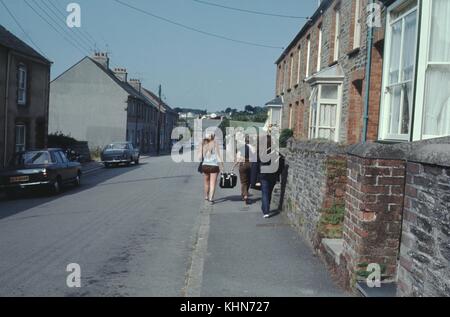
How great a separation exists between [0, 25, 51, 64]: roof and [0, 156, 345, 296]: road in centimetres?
1178

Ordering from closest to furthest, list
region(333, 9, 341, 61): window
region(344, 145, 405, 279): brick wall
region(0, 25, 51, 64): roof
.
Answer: region(344, 145, 405, 279): brick wall < region(333, 9, 341, 61): window < region(0, 25, 51, 64): roof

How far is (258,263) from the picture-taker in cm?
597

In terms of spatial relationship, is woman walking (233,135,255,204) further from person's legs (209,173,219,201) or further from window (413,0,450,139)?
window (413,0,450,139)

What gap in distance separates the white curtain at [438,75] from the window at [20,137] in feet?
67.1

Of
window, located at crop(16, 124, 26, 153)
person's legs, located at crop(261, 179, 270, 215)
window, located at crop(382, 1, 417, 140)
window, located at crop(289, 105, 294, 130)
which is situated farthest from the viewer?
window, located at crop(289, 105, 294, 130)

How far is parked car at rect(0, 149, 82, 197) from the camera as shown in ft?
45.9

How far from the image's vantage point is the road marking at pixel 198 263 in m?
4.95

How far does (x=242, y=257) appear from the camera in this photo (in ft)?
20.7

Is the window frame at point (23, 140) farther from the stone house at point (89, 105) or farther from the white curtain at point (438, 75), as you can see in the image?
the stone house at point (89, 105)

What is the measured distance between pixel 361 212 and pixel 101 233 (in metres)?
5.04

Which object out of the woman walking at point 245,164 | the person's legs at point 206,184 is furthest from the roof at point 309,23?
the person's legs at point 206,184

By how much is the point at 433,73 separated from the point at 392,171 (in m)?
3.04

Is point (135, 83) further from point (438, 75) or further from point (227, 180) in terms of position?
point (438, 75)

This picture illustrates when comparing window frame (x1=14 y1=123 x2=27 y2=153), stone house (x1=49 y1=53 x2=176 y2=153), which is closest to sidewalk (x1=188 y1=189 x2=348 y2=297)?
window frame (x1=14 y1=123 x2=27 y2=153)
